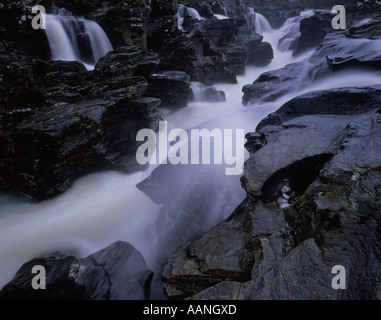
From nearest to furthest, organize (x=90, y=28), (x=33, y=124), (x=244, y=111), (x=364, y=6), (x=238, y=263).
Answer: (x=238, y=263), (x=33, y=124), (x=244, y=111), (x=90, y=28), (x=364, y=6)

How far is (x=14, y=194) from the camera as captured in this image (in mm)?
8219

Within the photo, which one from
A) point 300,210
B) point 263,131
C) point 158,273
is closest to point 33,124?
point 158,273

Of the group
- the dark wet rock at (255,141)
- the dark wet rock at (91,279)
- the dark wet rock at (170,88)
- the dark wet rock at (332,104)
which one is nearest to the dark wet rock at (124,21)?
the dark wet rock at (170,88)

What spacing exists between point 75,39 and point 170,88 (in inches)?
255

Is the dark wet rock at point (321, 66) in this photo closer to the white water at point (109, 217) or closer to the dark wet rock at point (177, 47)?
the white water at point (109, 217)

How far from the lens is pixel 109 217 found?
289 inches

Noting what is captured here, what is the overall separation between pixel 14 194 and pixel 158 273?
273 inches

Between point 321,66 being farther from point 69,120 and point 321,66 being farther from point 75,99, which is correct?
point 69,120

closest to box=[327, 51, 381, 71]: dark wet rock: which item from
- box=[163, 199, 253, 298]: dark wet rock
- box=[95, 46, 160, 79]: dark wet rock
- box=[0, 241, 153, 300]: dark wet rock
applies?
box=[95, 46, 160, 79]: dark wet rock

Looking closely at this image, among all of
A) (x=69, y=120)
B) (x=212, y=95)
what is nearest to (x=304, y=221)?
(x=69, y=120)

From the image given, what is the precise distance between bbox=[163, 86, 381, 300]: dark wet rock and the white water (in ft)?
5.50

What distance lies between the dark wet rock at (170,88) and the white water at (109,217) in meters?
6.44

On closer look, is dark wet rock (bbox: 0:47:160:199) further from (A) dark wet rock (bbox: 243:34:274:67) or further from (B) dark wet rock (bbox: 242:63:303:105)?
(A) dark wet rock (bbox: 243:34:274:67)

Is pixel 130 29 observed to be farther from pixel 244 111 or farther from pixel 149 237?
pixel 149 237
